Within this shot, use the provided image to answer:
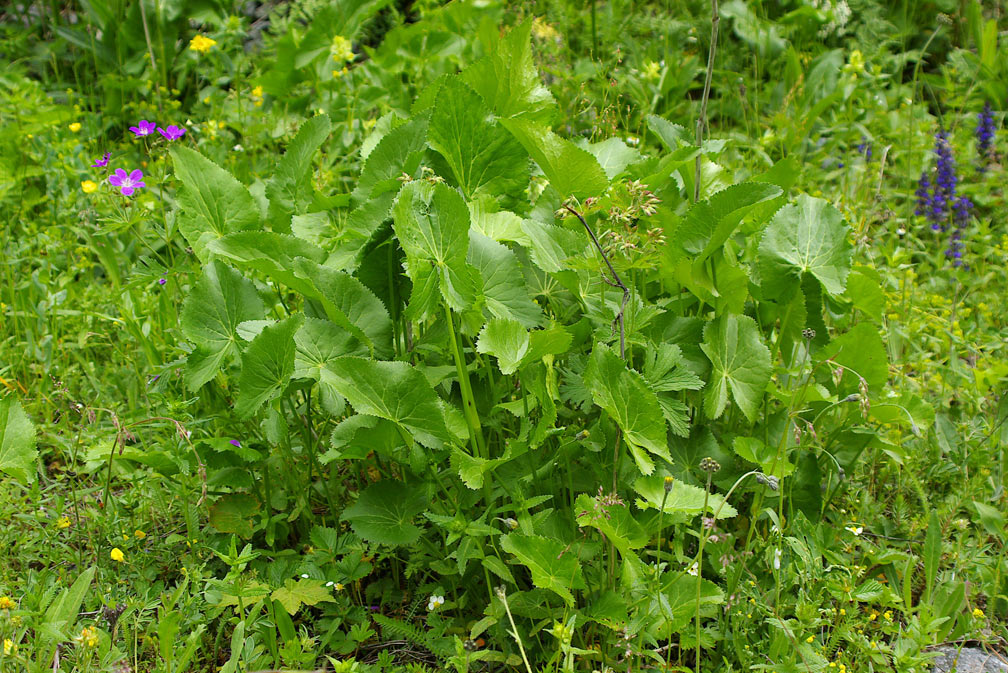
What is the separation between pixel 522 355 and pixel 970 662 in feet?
3.59

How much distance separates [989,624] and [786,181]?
39.7 inches

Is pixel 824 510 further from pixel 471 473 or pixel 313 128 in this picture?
pixel 313 128

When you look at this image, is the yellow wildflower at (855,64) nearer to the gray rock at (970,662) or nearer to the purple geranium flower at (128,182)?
the gray rock at (970,662)

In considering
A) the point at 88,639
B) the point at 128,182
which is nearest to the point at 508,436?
the point at 88,639

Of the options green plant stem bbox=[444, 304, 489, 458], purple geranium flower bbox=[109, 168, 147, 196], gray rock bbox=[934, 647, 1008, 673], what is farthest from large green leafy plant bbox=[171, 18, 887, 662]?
purple geranium flower bbox=[109, 168, 147, 196]

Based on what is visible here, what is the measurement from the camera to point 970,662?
67.5 inches

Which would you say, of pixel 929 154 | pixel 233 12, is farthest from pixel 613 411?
pixel 233 12

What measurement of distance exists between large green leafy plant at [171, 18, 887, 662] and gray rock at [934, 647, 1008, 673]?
14.8 inches

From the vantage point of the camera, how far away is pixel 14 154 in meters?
3.37

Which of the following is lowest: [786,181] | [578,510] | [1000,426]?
[1000,426]

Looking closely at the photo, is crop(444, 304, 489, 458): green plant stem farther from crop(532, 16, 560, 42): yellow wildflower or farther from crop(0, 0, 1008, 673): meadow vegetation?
crop(532, 16, 560, 42): yellow wildflower

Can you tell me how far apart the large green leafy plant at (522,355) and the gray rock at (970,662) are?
376 millimetres

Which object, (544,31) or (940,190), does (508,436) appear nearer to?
(940,190)

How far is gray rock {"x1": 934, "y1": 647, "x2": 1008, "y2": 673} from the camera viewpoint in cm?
169
